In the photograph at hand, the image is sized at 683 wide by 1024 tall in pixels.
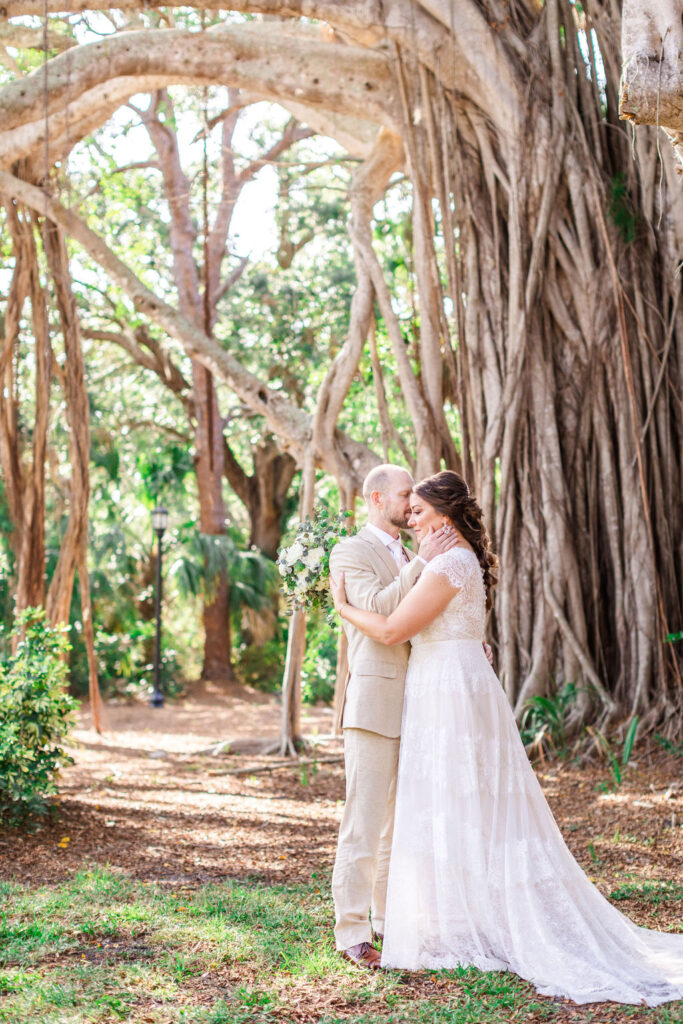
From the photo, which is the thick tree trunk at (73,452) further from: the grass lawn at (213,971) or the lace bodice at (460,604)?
the lace bodice at (460,604)

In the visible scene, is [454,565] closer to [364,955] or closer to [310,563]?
[310,563]

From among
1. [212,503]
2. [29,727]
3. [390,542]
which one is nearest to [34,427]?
[29,727]

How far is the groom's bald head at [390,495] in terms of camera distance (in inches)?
119

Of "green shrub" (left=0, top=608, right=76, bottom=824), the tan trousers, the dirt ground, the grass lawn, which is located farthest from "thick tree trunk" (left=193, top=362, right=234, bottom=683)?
the tan trousers

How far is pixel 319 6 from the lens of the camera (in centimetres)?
566

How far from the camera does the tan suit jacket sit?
2.87 meters

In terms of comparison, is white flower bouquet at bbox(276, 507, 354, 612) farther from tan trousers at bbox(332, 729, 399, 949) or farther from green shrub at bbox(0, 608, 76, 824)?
green shrub at bbox(0, 608, 76, 824)

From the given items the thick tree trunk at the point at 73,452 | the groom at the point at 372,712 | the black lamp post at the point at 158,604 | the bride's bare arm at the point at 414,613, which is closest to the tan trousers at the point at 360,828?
the groom at the point at 372,712

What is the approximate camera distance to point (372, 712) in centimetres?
287

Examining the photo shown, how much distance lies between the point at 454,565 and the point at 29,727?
7.93 feet

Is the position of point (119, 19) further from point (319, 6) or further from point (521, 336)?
point (521, 336)

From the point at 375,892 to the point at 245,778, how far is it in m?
3.49

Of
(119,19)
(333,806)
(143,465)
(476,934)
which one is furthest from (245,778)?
(143,465)

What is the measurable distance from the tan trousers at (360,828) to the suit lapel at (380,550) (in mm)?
479
